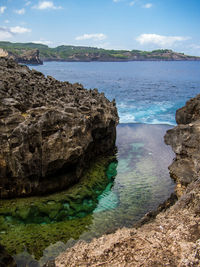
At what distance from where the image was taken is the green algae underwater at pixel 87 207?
12.5 meters

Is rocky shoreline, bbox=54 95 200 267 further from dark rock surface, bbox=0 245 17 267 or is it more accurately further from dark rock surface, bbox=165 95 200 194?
dark rock surface, bbox=165 95 200 194

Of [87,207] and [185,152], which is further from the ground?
[185,152]

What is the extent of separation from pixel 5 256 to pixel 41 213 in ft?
22.9

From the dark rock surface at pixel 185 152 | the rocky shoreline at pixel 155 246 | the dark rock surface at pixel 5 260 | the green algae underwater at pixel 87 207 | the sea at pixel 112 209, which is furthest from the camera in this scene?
the green algae underwater at pixel 87 207

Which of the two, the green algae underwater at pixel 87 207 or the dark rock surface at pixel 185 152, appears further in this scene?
the green algae underwater at pixel 87 207

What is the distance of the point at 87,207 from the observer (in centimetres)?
1541

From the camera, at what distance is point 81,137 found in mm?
17672

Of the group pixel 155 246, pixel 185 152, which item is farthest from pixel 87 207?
pixel 155 246

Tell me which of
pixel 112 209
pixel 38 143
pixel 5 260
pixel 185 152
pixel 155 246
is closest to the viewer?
pixel 155 246

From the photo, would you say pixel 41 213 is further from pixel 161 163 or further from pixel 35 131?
pixel 161 163

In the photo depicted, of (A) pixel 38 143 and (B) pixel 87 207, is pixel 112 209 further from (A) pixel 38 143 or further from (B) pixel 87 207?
(A) pixel 38 143

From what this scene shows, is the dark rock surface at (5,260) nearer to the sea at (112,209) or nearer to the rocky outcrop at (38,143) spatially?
the sea at (112,209)

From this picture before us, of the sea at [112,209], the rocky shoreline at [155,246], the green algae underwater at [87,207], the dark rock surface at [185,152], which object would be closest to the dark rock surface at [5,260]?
the rocky shoreline at [155,246]

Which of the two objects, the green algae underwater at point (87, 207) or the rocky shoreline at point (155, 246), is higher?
the rocky shoreline at point (155, 246)
